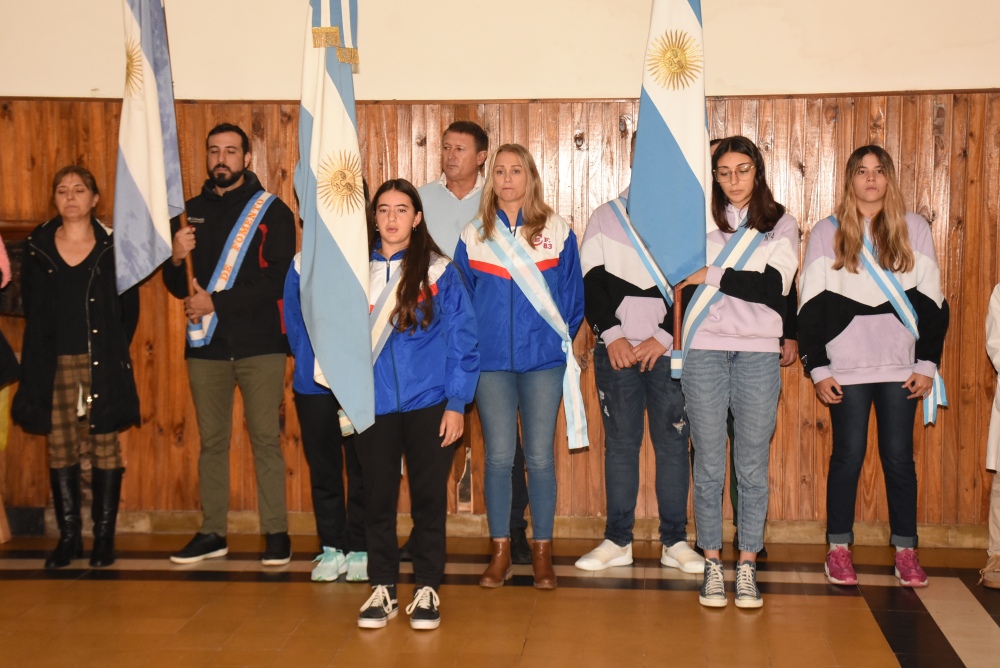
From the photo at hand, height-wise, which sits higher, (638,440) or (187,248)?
(187,248)

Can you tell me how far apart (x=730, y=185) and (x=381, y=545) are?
195cm

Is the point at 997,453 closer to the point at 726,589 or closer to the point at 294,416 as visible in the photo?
the point at 726,589

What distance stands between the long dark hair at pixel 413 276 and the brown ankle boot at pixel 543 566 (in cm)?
112

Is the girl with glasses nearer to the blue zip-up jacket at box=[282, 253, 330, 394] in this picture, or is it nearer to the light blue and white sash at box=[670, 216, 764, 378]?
the light blue and white sash at box=[670, 216, 764, 378]

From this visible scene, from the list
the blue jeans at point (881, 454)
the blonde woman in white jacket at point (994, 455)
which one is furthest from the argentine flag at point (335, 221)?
the blonde woman in white jacket at point (994, 455)

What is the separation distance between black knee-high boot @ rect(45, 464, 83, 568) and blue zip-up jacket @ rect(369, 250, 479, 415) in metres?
1.86

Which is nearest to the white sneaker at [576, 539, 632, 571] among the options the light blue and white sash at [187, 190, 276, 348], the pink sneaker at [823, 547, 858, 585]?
the pink sneaker at [823, 547, 858, 585]

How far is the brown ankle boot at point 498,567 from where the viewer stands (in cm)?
439

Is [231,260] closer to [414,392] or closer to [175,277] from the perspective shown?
[175,277]

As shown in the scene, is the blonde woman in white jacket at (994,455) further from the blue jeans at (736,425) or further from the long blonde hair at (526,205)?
the long blonde hair at (526,205)

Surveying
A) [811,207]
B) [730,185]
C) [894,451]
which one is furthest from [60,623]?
[811,207]

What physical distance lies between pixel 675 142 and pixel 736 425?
1.15 meters

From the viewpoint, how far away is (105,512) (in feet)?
16.0

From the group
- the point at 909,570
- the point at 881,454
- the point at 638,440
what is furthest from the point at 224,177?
the point at 909,570
